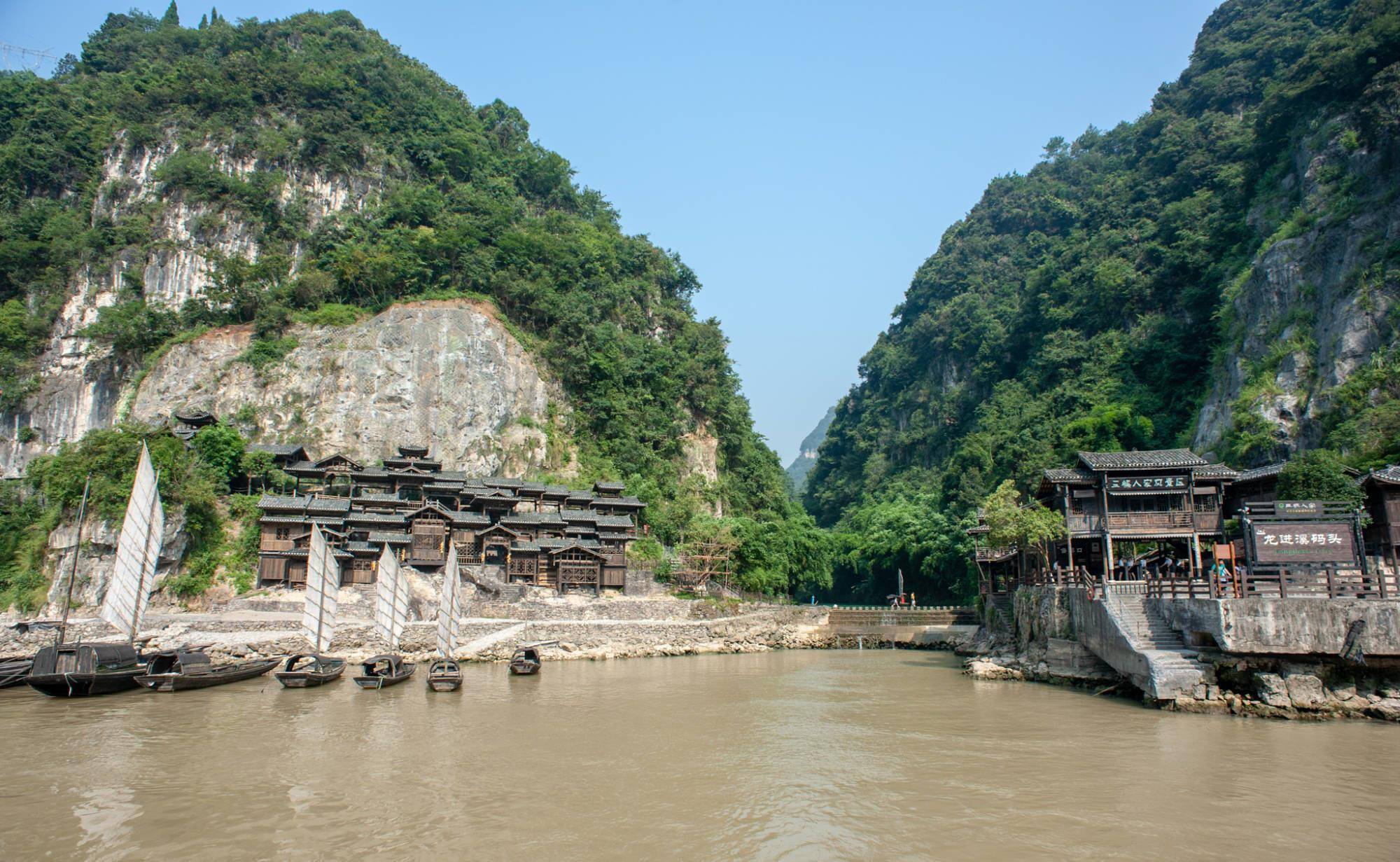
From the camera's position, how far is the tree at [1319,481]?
77.7 ft

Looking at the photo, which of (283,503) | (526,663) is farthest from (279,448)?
(526,663)

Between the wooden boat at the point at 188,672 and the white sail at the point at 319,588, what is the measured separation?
232 centimetres

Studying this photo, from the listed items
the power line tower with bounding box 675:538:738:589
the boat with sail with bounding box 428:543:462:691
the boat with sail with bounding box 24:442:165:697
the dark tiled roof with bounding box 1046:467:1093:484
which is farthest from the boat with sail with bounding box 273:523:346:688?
the dark tiled roof with bounding box 1046:467:1093:484

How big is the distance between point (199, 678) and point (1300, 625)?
101 ft

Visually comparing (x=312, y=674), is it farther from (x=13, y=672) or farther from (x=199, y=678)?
(x=13, y=672)

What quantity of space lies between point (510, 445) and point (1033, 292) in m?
47.9

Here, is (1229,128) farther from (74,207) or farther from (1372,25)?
(74,207)

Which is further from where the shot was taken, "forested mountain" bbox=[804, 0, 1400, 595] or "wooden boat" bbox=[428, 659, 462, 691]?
"forested mountain" bbox=[804, 0, 1400, 595]

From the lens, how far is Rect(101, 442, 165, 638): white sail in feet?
77.5

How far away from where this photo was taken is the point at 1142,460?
28.0 metres

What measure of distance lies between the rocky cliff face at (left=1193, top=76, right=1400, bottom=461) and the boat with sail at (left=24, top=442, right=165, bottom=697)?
44387mm

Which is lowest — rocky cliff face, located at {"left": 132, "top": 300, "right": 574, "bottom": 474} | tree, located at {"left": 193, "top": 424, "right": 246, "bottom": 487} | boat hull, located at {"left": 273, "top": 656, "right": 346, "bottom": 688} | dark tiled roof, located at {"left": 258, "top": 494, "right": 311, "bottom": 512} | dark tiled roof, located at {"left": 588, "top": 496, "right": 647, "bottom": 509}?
boat hull, located at {"left": 273, "top": 656, "right": 346, "bottom": 688}

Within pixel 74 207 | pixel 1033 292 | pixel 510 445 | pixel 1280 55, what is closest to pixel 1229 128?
pixel 1280 55

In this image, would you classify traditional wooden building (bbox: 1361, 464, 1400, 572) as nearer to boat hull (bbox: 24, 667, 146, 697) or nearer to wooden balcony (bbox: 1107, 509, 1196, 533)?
wooden balcony (bbox: 1107, 509, 1196, 533)
